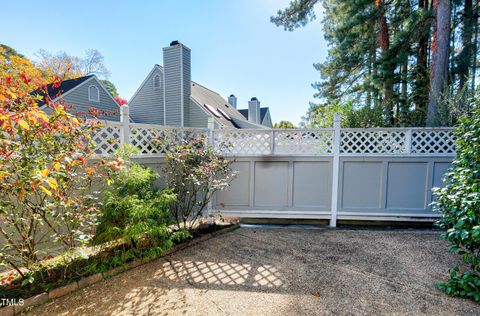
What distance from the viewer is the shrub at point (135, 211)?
249cm

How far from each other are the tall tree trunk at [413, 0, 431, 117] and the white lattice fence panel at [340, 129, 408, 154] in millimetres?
2086

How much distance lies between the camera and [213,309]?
1.93 m

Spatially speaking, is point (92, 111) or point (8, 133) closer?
point (8, 133)

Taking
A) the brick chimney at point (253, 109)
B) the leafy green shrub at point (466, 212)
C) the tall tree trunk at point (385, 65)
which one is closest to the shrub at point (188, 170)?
the leafy green shrub at point (466, 212)

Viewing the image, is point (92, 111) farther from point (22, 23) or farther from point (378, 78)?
point (22, 23)

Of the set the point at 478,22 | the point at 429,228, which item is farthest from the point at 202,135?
the point at 478,22

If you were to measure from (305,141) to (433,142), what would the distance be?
87.0 inches

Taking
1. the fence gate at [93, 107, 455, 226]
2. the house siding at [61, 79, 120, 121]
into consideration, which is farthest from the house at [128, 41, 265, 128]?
the fence gate at [93, 107, 455, 226]

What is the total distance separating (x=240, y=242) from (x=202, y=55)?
9727mm

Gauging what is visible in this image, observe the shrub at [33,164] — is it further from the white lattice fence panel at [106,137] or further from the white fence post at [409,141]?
the white fence post at [409,141]

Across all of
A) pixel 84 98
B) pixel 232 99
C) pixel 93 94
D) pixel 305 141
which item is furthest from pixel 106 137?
pixel 232 99

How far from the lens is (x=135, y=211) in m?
2.46

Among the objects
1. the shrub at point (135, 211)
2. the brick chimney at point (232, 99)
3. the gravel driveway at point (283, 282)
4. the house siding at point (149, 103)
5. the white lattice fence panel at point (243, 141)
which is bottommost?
the gravel driveway at point (283, 282)

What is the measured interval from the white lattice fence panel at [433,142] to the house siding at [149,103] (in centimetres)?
886
